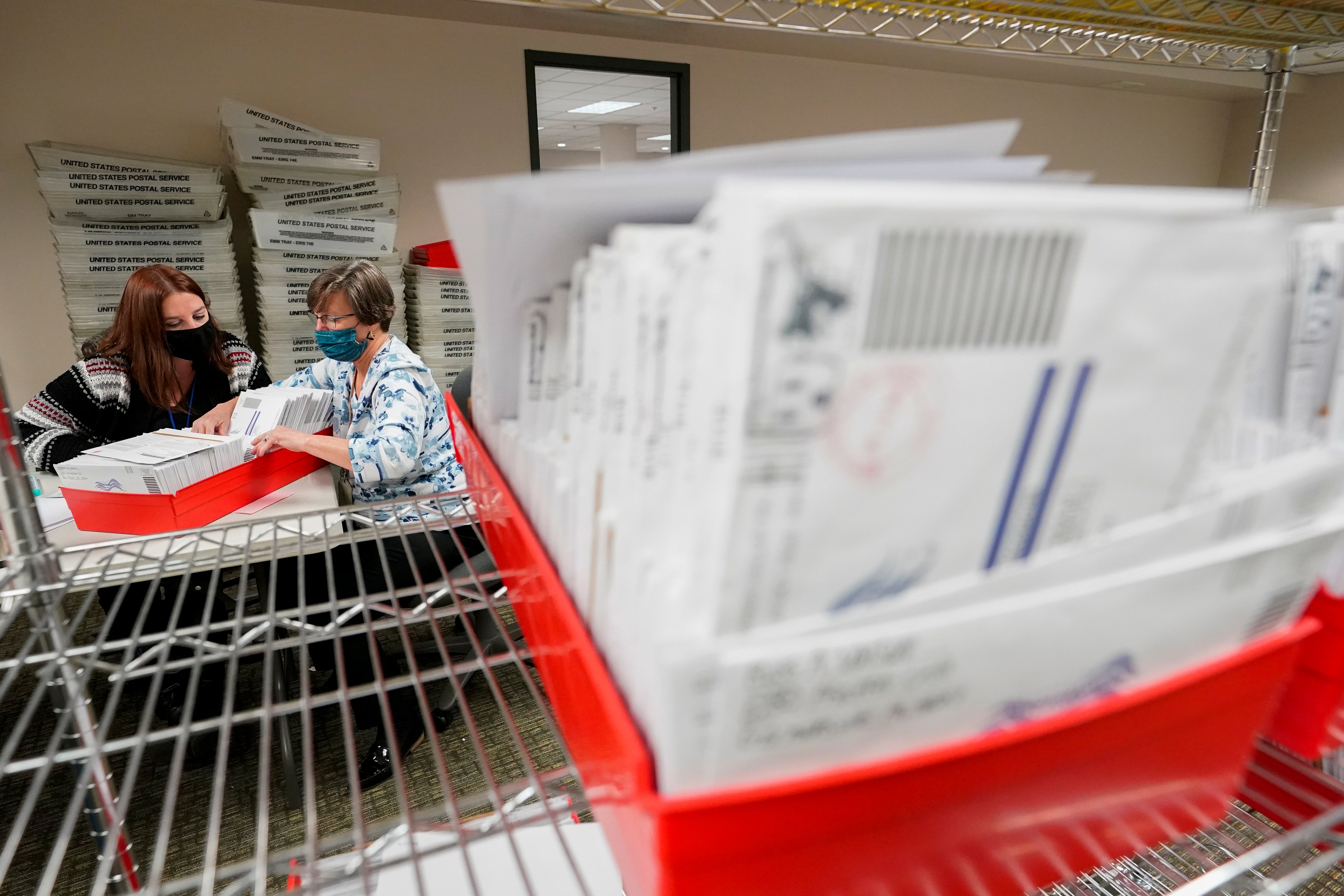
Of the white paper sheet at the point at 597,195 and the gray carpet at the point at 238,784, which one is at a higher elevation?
the white paper sheet at the point at 597,195

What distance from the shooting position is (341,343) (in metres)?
1.92

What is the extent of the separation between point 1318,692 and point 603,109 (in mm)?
7302

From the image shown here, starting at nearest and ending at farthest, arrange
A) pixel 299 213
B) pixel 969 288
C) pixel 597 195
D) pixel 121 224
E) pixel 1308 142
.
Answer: pixel 969 288
pixel 597 195
pixel 121 224
pixel 299 213
pixel 1308 142

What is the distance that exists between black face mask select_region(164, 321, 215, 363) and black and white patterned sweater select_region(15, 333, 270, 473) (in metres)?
0.14

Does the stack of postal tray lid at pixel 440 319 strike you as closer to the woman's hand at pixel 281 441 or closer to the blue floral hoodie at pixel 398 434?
the blue floral hoodie at pixel 398 434

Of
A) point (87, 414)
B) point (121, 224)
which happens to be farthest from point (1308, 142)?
point (87, 414)

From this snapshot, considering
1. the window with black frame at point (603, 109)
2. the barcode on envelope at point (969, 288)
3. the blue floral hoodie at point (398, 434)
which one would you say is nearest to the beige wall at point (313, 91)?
the window with black frame at point (603, 109)

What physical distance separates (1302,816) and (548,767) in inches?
60.2

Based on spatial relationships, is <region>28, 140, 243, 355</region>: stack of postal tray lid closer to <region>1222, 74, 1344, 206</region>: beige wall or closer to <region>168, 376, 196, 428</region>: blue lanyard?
<region>168, 376, 196, 428</region>: blue lanyard

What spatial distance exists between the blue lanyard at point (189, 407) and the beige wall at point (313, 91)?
0.60 m

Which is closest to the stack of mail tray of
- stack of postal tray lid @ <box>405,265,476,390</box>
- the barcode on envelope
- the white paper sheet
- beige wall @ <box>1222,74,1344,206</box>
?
stack of postal tray lid @ <box>405,265,476,390</box>

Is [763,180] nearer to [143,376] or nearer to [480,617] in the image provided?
[480,617]

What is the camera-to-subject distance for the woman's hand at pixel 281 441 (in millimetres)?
1678

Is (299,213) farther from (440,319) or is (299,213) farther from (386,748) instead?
(386,748)
